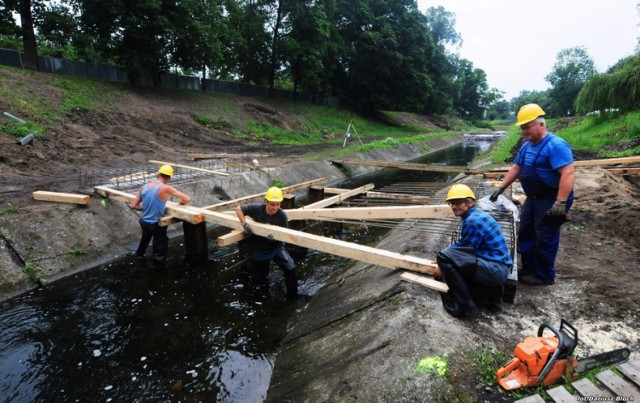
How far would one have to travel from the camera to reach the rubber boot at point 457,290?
150 inches

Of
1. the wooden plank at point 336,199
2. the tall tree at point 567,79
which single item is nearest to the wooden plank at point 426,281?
the wooden plank at point 336,199

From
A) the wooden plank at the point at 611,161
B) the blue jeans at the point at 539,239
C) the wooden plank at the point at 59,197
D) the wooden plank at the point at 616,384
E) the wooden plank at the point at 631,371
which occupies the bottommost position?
the wooden plank at the point at 59,197

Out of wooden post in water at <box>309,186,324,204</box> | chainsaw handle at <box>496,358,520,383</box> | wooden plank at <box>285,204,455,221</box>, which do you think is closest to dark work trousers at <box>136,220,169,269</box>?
wooden plank at <box>285,204,455,221</box>

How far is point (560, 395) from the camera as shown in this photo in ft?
8.96

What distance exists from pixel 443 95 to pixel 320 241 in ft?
182

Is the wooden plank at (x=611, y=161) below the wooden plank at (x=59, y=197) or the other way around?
the other way around

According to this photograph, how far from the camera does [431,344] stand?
353cm

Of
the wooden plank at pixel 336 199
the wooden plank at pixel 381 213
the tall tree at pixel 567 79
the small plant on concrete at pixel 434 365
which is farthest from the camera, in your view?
the tall tree at pixel 567 79

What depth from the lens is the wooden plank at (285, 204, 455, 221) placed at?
613cm

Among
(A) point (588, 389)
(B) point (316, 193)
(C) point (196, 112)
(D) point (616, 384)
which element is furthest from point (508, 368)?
Answer: (C) point (196, 112)

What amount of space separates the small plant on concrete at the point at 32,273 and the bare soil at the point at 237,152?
5.51ft

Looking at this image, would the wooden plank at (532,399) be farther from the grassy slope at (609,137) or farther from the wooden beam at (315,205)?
the grassy slope at (609,137)

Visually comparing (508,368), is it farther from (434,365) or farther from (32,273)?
(32,273)

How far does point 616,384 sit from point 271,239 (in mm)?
4747
